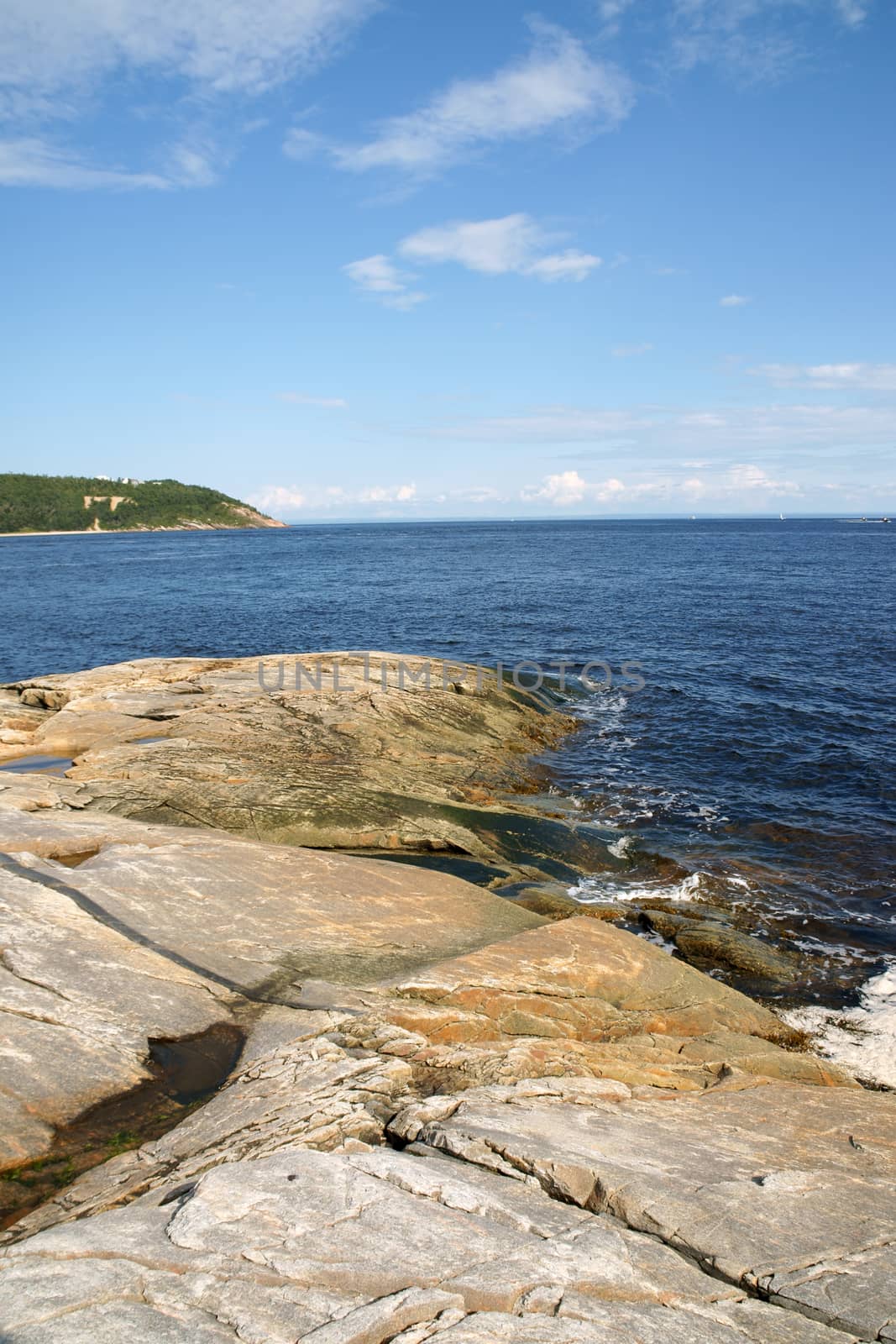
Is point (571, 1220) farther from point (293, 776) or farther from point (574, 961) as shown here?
point (293, 776)

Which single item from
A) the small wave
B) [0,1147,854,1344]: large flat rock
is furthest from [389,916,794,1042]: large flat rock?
[0,1147,854,1344]: large flat rock

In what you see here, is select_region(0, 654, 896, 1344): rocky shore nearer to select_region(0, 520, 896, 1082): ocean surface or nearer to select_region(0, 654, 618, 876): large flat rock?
select_region(0, 654, 618, 876): large flat rock

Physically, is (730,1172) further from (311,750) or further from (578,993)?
(311,750)

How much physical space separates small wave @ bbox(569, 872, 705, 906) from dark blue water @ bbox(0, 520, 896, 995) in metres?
0.09

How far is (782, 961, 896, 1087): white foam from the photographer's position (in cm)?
1118

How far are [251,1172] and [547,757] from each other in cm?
1963

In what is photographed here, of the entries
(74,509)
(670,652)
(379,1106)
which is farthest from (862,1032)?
(74,509)

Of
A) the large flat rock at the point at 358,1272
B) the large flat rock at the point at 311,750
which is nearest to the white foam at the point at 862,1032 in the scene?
the large flat rock at the point at 311,750

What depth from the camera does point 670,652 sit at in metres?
40.8

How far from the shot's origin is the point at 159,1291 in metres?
4.90

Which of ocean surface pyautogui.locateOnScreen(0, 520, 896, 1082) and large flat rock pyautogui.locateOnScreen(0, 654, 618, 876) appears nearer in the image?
large flat rock pyautogui.locateOnScreen(0, 654, 618, 876)

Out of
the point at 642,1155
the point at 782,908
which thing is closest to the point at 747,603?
the point at 782,908

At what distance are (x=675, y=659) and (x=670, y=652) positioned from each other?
172 centimetres

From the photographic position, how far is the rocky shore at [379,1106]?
5109 mm
